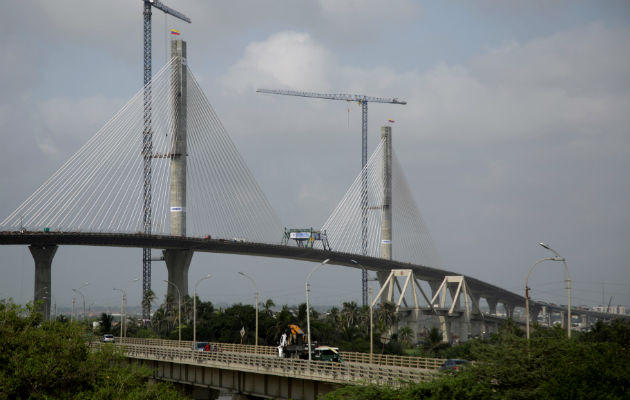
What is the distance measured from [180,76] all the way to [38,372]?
76882 mm

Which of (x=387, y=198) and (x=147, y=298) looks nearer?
(x=147, y=298)

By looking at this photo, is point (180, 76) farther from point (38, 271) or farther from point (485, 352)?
point (485, 352)

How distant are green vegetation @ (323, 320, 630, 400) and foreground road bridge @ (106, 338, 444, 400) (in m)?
2.53

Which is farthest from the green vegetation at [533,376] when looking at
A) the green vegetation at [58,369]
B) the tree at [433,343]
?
the tree at [433,343]

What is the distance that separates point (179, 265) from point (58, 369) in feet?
263

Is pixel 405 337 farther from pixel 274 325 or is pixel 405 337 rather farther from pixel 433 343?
pixel 274 325

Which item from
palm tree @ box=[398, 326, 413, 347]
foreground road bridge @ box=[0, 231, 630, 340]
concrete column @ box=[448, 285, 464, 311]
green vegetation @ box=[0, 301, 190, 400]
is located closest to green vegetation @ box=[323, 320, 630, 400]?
green vegetation @ box=[0, 301, 190, 400]

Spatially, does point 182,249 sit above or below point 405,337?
above

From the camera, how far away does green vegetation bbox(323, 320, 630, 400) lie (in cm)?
2875

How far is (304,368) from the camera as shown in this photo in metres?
49.1

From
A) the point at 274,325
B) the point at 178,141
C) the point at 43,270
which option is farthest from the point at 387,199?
the point at 43,270

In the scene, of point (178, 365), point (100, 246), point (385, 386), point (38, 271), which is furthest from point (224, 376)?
point (100, 246)

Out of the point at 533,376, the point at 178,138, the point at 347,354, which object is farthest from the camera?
the point at 178,138

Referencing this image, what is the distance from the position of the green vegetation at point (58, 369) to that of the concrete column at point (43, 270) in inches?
2115
